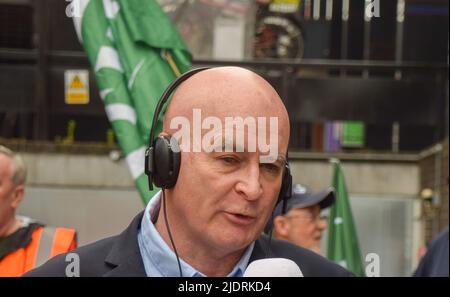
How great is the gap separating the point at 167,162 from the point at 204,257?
180 millimetres

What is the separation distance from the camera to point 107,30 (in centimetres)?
221

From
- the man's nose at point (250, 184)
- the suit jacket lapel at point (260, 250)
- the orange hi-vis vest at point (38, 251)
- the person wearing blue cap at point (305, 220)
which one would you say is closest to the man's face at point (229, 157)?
the man's nose at point (250, 184)

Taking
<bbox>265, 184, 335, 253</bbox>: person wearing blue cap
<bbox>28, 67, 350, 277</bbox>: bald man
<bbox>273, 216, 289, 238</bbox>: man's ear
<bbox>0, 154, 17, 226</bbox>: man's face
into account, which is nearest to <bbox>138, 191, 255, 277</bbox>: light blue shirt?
<bbox>28, 67, 350, 277</bbox>: bald man

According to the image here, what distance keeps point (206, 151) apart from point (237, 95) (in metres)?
0.10

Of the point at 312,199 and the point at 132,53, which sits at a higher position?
the point at 132,53

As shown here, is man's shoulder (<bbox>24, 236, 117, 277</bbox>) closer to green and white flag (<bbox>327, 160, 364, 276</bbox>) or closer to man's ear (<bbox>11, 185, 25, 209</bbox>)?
man's ear (<bbox>11, 185, 25, 209</bbox>)

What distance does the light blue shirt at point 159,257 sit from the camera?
5.71 feet

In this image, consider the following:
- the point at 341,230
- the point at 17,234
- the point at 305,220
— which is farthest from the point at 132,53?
the point at 305,220

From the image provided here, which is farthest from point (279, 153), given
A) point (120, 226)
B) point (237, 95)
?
point (120, 226)

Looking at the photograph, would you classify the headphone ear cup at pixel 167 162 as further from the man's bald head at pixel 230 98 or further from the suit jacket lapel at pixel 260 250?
the suit jacket lapel at pixel 260 250

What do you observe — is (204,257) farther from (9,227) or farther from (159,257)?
(9,227)

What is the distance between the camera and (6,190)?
2924 mm

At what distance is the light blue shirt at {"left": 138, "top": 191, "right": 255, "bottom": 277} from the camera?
174cm

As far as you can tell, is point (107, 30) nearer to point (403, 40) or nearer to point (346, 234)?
point (346, 234)
